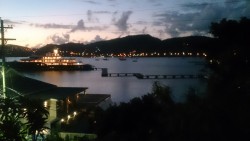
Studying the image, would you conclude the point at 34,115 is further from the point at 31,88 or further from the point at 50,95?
the point at 31,88

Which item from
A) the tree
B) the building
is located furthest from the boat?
the tree

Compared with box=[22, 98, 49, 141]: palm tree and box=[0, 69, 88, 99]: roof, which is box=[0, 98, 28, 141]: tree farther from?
box=[0, 69, 88, 99]: roof

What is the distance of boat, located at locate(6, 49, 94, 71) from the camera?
9531 centimetres

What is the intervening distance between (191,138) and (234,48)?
935 centimetres

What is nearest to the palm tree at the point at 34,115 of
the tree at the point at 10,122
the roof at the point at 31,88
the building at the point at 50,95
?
the tree at the point at 10,122

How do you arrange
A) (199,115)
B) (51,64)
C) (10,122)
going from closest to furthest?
(199,115) → (10,122) → (51,64)

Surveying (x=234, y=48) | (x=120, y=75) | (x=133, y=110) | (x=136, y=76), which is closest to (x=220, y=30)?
(x=234, y=48)

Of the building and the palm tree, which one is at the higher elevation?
the palm tree

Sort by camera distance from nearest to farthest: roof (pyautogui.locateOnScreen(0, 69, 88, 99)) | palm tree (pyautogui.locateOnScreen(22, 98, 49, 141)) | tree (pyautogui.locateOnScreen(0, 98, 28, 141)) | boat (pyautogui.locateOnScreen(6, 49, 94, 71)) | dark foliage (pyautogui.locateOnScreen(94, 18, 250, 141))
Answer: dark foliage (pyautogui.locateOnScreen(94, 18, 250, 141)) → tree (pyautogui.locateOnScreen(0, 98, 28, 141)) → palm tree (pyautogui.locateOnScreen(22, 98, 49, 141)) → roof (pyautogui.locateOnScreen(0, 69, 88, 99)) → boat (pyautogui.locateOnScreen(6, 49, 94, 71))

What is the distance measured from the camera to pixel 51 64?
320ft

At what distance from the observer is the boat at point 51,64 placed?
95.3 metres

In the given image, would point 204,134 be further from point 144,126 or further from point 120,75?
point 120,75

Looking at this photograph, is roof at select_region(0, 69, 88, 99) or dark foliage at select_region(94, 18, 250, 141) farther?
roof at select_region(0, 69, 88, 99)

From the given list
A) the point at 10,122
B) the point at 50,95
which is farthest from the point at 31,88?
the point at 10,122
